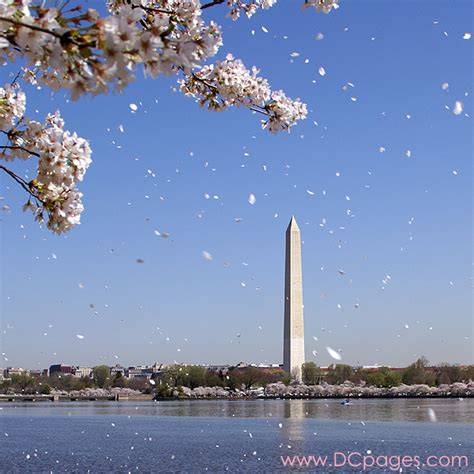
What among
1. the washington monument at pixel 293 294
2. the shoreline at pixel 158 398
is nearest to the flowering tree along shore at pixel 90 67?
the washington monument at pixel 293 294

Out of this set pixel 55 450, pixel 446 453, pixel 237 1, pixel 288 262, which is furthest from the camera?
pixel 288 262

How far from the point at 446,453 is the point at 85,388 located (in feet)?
333

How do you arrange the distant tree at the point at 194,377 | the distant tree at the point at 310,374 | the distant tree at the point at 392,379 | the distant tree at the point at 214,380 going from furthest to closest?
the distant tree at the point at 194,377, the distant tree at the point at 214,380, the distant tree at the point at 392,379, the distant tree at the point at 310,374

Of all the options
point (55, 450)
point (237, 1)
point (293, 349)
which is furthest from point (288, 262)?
point (237, 1)

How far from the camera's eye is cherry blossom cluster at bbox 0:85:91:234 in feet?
10.5

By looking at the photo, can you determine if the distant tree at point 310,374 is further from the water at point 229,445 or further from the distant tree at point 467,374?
the water at point 229,445

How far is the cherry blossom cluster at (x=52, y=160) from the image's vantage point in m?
3.20

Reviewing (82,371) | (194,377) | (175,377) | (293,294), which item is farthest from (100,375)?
(293,294)

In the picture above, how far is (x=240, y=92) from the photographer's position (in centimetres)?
468

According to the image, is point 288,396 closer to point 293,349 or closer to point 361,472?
point 293,349

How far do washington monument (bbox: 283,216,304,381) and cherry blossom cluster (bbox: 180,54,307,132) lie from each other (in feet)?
166

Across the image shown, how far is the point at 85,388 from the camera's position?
123m

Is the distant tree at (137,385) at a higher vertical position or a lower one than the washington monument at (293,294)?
lower

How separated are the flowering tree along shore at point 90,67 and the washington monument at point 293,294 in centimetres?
5060
